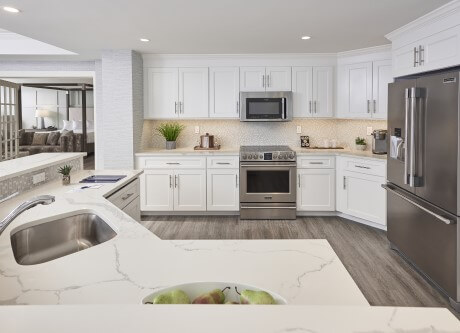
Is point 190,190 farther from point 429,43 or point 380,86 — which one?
point 429,43

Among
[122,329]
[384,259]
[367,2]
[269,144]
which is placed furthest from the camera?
[269,144]

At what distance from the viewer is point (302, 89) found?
6043 millimetres

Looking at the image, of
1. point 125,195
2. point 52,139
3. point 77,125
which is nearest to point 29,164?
point 125,195

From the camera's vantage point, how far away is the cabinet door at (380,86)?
540 centimetres

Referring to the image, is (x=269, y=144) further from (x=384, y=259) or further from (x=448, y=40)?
(x=448, y=40)

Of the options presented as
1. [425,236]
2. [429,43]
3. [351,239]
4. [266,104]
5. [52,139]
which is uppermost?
[429,43]

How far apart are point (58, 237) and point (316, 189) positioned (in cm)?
407

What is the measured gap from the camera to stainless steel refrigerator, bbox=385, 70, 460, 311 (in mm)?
3004

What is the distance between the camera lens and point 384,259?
411 centimetres

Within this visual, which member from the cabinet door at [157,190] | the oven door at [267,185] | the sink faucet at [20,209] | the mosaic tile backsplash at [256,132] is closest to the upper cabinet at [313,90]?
the mosaic tile backsplash at [256,132]

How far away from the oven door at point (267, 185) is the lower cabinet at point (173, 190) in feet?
1.88

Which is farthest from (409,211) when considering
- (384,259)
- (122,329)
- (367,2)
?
(122,329)

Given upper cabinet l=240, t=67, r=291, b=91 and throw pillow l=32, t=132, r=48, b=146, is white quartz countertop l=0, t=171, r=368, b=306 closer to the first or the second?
upper cabinet l=240, t=67, r=291, b=91

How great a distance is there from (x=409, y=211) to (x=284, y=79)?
2913 millimetres
